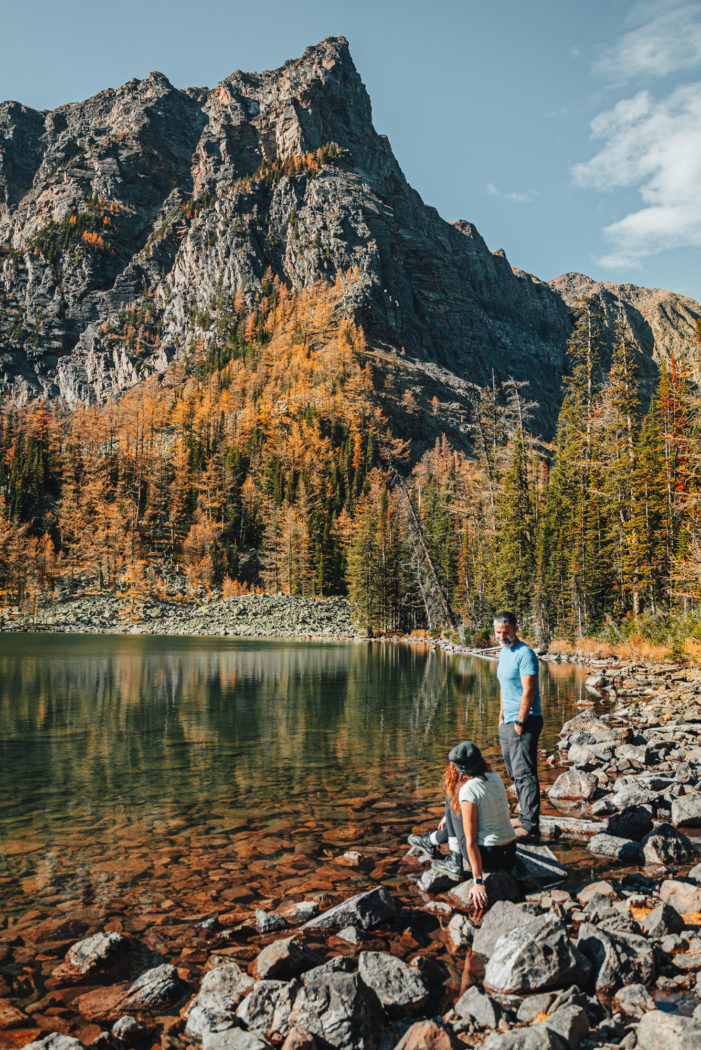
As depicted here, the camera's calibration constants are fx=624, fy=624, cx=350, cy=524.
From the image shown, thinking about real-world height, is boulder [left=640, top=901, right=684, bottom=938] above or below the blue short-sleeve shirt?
below

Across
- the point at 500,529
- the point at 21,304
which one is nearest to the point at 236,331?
the point at 21,304

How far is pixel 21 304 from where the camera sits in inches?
7288

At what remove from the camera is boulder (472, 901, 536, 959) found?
520 centimetres

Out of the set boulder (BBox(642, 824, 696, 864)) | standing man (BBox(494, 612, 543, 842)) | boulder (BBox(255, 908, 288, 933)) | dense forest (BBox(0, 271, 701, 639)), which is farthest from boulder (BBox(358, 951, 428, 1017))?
dense forest (BBox(0, 271, 701, 639))

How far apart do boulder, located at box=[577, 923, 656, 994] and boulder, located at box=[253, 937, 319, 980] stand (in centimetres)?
216

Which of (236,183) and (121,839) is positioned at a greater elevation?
(236,183)

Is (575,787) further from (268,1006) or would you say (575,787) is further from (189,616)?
(189,616)

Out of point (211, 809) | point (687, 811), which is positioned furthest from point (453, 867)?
point (211, 809)

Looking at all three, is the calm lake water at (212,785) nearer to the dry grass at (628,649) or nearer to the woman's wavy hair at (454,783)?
the woman's wavy hair at (454,783)

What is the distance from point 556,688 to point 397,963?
20000mm

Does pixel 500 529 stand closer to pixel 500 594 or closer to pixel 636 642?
pixel 500 594

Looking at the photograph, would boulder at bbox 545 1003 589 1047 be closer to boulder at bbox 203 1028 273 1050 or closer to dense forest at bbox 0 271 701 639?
boulder at bbox 203 1028 273 1050

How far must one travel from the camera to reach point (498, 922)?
210 inches

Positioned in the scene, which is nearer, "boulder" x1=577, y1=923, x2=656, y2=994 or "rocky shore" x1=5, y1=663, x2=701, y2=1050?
"rocky shore" x1=5, y1=663, x2=701, y2=1050
